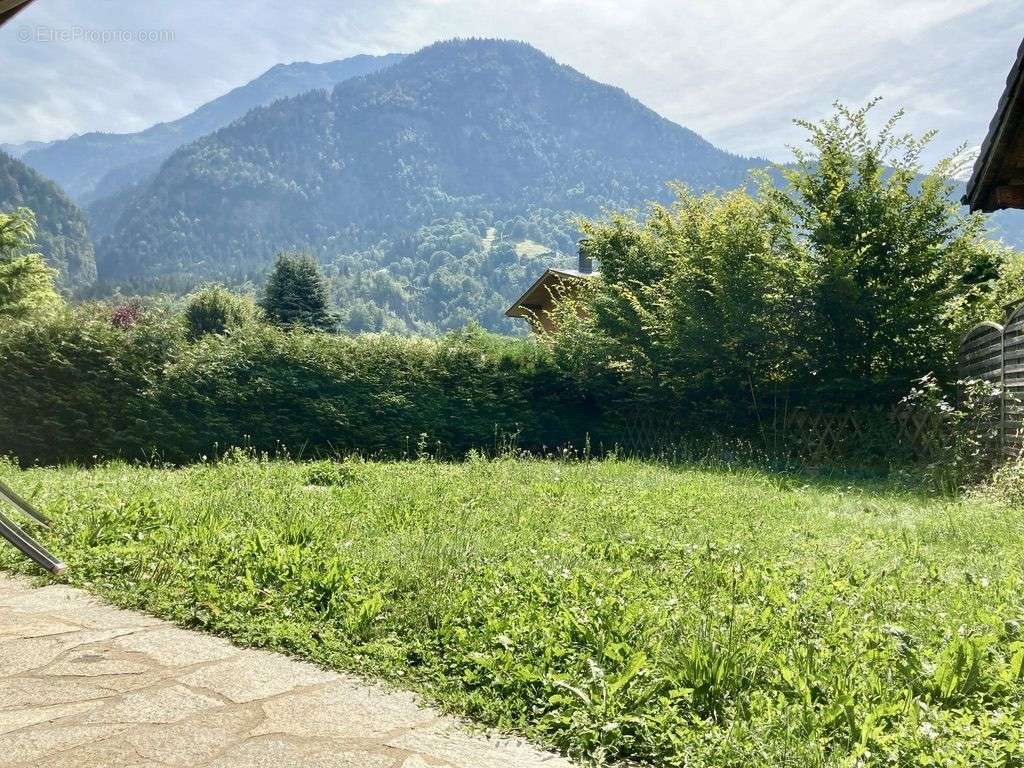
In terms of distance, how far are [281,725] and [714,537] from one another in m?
4.11

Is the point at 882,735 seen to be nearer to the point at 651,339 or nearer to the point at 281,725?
the point at 281,725

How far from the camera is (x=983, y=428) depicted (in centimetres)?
1136

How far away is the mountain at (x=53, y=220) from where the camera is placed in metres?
147

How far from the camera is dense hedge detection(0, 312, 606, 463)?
14.7 m

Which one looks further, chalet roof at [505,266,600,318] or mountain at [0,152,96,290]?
mountain at [0,152,96,290]

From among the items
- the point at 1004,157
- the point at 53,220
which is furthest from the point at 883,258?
the point at 53,220

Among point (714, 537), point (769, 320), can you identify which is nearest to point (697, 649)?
point (714, 537)

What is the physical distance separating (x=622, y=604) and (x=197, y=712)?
2.11 meters

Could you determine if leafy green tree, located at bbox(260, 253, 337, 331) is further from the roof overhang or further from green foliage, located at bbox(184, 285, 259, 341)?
the roof overhang

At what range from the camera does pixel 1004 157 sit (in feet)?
21.1

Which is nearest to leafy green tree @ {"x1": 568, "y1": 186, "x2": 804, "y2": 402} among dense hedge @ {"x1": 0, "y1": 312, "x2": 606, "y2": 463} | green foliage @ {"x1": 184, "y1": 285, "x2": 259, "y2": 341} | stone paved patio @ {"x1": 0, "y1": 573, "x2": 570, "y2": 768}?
dense hedge @ {"x1": 0, "y1": 312, "x2": 606, "y2": 463}

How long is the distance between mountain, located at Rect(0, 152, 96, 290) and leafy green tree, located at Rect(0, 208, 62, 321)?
116722 mm

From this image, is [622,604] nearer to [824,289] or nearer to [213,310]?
[824,289]

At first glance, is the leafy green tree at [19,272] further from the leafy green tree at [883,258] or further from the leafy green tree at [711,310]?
the leafy green tree at [883,258]
